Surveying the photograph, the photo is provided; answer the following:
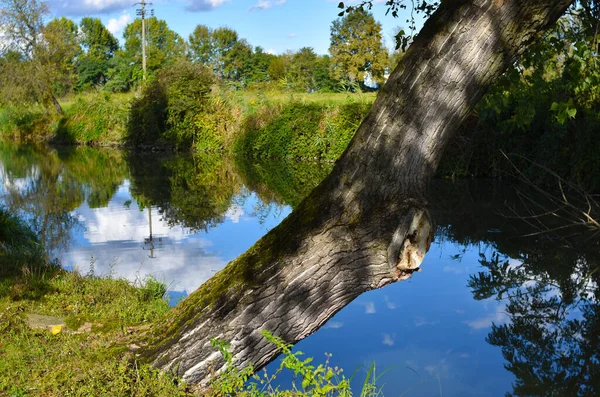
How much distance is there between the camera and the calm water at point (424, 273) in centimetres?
594

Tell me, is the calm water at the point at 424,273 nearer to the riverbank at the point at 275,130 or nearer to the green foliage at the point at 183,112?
the riverbank at the point at 275,130

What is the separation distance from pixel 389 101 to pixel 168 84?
26.3m

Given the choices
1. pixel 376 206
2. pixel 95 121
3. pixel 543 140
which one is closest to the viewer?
pixel 376 206

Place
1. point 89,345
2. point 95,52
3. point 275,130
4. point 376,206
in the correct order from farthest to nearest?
point 95,52, point 275,130, point 89,345, point 376,206

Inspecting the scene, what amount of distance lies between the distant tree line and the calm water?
8572 millimetres

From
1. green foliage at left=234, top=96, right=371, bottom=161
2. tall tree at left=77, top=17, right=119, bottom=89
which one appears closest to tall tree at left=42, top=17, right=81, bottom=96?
green foliage at left=234, top=96, right=371, bottom=161

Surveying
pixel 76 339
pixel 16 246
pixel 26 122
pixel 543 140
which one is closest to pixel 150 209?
pixel 16 246

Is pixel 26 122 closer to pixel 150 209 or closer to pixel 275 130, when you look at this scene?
pixel 275 130

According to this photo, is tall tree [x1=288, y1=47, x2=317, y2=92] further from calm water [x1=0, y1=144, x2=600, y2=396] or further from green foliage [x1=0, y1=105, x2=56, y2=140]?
calm water [x1=0, y1=144, x2=600, y2=396]

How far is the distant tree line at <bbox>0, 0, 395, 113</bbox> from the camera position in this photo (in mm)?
38312

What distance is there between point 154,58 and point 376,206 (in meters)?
57.1

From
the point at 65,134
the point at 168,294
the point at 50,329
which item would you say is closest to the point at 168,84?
the point at 65,134

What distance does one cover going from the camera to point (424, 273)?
884cm

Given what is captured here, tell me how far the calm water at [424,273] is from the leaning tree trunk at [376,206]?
196cm
